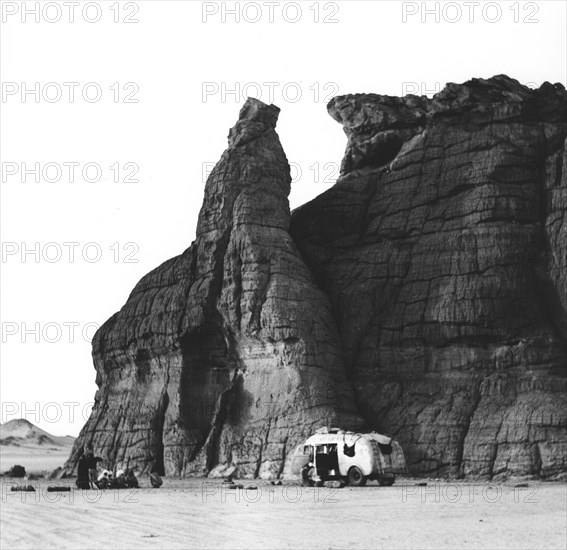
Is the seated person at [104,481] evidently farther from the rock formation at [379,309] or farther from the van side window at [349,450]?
the rock formation at [379,309]

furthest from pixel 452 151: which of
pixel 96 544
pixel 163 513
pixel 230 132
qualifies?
pixel 96 544

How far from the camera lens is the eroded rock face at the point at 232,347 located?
60.2 m

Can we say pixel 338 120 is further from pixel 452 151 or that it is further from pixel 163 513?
pixel 163 513

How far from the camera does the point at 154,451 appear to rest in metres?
64.5

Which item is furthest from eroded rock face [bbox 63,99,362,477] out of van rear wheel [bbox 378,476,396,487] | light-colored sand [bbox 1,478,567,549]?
light-colored sand [bbox 1,478,567,549]

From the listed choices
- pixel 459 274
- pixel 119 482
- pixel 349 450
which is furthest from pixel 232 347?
pixel 349 450

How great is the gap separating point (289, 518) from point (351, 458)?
1586cm

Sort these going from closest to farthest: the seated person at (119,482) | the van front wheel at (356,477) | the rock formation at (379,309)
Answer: the van front wheel at (356,477)
the seated person at (119,482)
the rock formation at (379,309)

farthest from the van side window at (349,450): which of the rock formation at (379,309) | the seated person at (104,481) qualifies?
the rock formation at (379,309)

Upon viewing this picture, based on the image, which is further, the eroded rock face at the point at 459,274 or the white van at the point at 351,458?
the eroded rock face at the point at 459,274

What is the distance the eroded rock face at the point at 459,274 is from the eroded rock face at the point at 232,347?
309 centimetres

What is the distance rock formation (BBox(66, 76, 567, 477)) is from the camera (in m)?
59.2

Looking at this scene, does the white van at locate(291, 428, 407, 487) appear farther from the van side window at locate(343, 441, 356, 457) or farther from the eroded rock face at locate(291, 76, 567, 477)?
the eroded rock face at locate(291, 76, 567, 477)

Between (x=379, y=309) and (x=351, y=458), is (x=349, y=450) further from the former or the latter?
(x=379, y=309)
